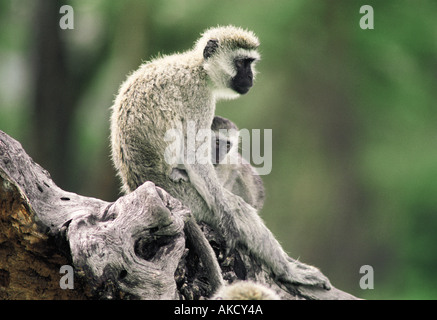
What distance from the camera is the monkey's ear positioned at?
6.31 m

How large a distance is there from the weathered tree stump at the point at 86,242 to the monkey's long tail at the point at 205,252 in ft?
0.38

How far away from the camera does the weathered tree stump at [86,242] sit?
4344 mm

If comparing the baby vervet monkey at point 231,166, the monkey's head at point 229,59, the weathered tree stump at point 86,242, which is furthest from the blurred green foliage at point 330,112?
the weathered tree stump at point 86,242

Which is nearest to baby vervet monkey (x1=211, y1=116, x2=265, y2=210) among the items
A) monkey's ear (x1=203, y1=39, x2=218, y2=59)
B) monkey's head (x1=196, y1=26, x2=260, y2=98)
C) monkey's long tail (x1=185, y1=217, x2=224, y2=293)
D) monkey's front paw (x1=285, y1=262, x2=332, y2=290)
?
monkey's head (x1=196, y1=26, x2=260, y2=98)

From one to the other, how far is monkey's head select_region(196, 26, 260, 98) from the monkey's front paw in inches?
76.3

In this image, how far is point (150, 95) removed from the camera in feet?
19.1

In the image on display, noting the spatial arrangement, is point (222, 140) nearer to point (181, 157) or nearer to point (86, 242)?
point (181, 157)

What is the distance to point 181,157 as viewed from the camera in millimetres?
5734

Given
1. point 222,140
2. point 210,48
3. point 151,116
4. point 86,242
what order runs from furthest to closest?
point 222,140 → point 210,48 → point 151,116 → point 86,242

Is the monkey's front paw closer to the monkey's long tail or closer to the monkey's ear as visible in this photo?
the monkey's long tail

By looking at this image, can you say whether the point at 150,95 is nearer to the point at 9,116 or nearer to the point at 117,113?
the point at 117,113

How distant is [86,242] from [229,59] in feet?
9.35

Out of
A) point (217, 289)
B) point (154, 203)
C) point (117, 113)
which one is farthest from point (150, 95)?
point (217, 289)

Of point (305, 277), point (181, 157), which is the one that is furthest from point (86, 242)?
point (305, 277)
